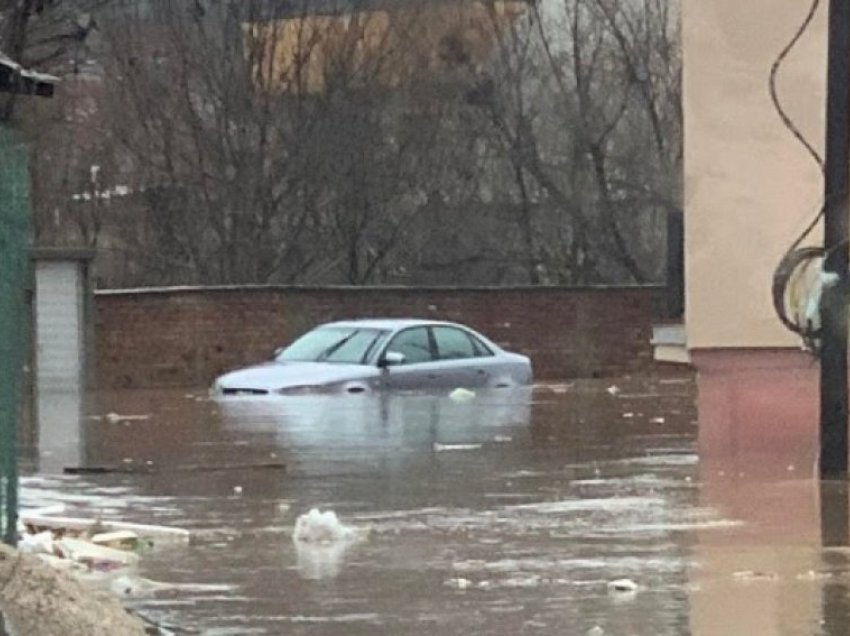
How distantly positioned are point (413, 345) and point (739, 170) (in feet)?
46.3

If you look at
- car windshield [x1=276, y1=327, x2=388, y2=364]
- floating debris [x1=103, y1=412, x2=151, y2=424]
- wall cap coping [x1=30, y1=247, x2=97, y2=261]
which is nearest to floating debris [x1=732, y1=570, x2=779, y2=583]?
floating debris [x1=103, y1=412, x2=151, y2=424]

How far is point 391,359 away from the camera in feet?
92.0

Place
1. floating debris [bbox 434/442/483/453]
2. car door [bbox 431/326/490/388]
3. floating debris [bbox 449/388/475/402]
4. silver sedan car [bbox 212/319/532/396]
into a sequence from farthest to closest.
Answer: car door [bbox 431/326/490/388]
silver sedan car [bbox 212/319/532/396]
floating debris [bbox 449/388/475/402]
floating debris [bbox 434/442/483/453]

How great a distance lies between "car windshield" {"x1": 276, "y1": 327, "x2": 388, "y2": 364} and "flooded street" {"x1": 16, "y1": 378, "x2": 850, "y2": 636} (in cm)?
675

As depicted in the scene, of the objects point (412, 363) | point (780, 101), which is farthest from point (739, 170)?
point (412, 363)

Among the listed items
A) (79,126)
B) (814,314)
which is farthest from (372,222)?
(814,314)

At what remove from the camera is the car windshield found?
28312 millimetres

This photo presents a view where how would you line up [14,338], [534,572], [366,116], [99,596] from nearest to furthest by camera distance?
[99,596] → [14,338] → [534,572] → [366,116]

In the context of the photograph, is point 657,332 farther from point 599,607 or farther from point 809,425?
point 599,607

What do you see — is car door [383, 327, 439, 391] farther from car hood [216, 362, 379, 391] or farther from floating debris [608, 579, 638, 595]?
floating debris [608, 579, 638, 595]

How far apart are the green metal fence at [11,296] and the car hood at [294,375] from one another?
18465 mm

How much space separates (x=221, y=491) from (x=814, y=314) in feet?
12.2

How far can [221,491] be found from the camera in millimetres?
14070

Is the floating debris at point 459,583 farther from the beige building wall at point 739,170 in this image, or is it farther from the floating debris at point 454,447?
the floating debris at point 454,447
